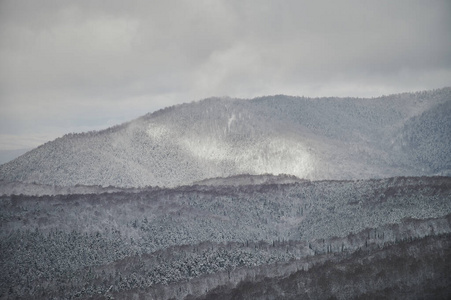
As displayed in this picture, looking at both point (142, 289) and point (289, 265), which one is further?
point (289, 265)

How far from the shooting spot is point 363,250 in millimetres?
197625

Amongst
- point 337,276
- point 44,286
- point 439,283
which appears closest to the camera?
point 439,283

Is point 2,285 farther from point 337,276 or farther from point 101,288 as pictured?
point 337,276

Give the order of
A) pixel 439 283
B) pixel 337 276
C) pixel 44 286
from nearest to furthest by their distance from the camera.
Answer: pixel 439 283, pixel 337 276, pixel 44 286

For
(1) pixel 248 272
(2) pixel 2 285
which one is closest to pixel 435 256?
(1) pixel 248 272

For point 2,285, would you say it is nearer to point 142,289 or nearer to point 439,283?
point 142,289

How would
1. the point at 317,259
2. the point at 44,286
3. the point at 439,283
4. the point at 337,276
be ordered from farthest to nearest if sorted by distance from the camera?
the point at 317,259
the point at 44,286
the point at 337,276
the point at 439,283

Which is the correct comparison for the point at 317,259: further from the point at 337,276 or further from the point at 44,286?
the point at 44,286

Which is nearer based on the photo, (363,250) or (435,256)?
(435,256)

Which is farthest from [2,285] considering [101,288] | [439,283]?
[439,283]

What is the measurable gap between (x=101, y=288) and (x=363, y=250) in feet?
282

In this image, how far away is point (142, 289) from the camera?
18375 centimetres

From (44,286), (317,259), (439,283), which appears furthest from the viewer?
(317,259)

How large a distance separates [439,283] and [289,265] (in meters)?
51.6
